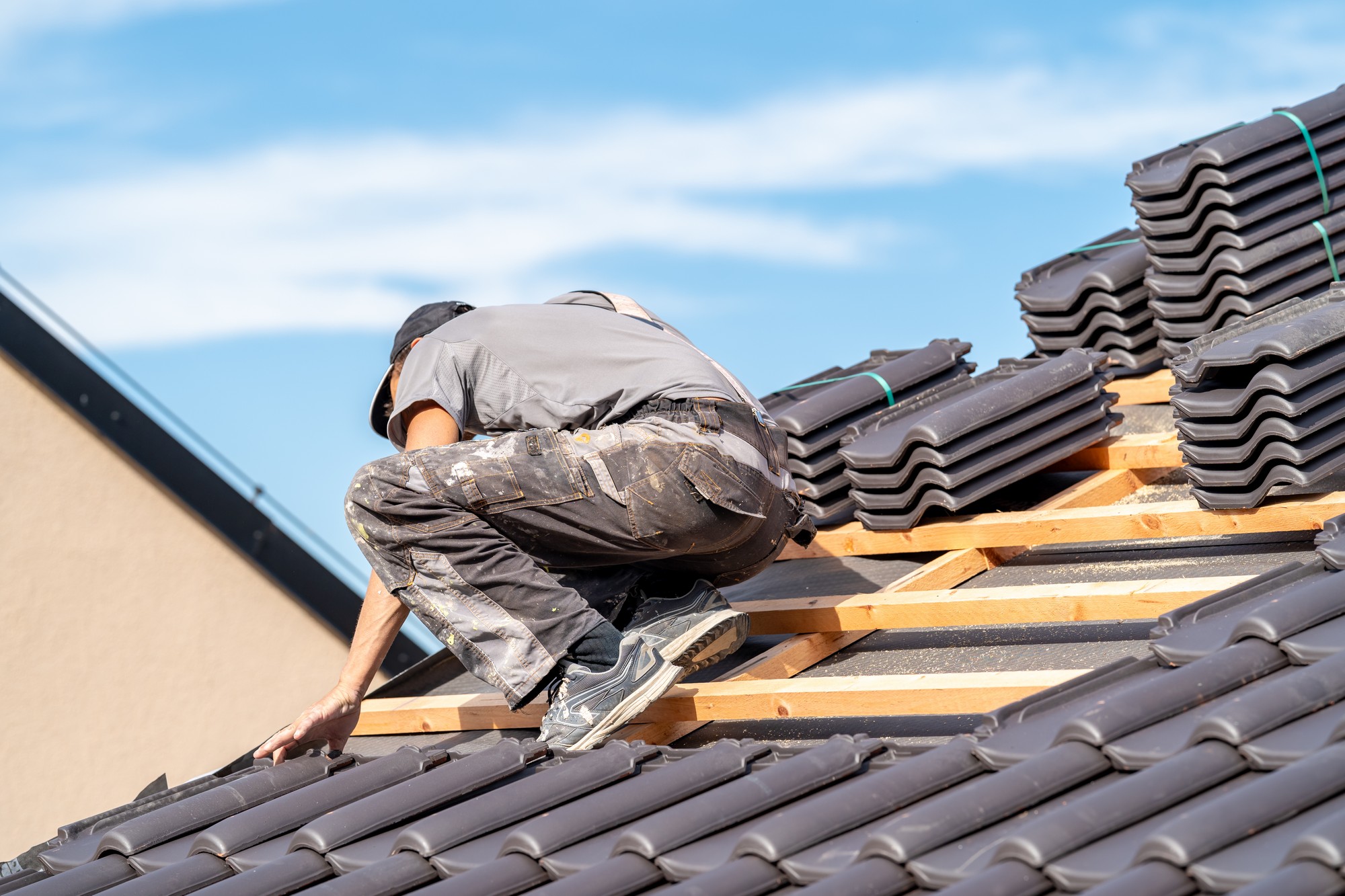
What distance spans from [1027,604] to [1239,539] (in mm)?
950

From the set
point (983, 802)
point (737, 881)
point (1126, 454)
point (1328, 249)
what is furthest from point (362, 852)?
point (1328, 249)

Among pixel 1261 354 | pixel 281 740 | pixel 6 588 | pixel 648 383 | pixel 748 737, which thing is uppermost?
pixel 6 588

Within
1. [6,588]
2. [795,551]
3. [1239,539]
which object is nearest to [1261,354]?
[1239,539]

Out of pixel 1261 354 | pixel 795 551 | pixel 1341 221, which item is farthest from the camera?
pixel 1341 221

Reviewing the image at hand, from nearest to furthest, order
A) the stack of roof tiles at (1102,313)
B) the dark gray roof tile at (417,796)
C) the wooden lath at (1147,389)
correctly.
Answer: the dark gray roof tile at (417,796) < the wooden lath at (1147,389) < the stack of roof tiles at (1102,313)

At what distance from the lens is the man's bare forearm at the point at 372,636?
3611mm

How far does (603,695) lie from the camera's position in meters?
3.49

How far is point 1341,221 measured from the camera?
580 cm

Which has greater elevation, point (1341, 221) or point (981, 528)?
point (1341, 221)

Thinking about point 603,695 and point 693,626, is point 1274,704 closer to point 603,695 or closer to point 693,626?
point 603,695

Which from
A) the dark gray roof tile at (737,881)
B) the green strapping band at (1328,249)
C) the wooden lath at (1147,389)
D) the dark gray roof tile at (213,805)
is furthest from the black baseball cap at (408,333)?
the green strapping band at (1328,249)

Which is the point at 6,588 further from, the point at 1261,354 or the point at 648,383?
the point at 1261,354

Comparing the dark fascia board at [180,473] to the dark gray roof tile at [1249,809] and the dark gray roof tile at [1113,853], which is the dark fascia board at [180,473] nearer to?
the dark gray roof tile at [1113,853]

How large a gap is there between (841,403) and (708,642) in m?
1.97
